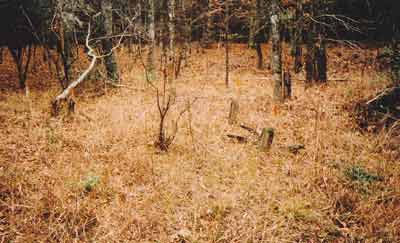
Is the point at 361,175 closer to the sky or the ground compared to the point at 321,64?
closer to the ground

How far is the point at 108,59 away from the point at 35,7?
124 inches

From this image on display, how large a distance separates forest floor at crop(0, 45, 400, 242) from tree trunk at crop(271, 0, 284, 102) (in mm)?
674

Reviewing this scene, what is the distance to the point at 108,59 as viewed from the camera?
39.3 feet

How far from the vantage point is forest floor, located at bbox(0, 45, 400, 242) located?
4.00 meters

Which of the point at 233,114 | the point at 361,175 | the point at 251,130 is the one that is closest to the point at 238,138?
the point at 251,130

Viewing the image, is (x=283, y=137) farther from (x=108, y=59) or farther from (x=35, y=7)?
(x=35, y=7)

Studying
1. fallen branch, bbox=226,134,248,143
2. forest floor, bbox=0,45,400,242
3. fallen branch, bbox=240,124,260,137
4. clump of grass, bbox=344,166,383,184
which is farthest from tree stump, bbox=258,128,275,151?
clump of grass, bbox=344,166,383,184

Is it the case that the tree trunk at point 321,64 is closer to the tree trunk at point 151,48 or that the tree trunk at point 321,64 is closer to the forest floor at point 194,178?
the forest floor at point 194,178

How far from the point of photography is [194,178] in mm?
5223

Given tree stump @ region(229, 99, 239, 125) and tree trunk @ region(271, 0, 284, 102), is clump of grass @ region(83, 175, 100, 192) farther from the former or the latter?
tree trunk @ region(271, 0, 284, 102)

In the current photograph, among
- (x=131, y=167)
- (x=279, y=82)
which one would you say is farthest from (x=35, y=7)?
(x=279, y=82)

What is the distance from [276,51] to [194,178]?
5.65 meters

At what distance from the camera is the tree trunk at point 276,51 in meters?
8.83

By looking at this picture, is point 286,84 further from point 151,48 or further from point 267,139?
point 151,48
